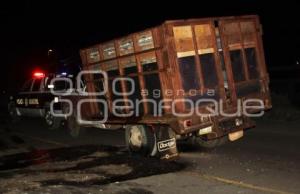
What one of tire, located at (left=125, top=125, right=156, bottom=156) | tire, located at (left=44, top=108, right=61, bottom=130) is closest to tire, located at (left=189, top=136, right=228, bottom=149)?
tire, located at (left=125, top=125, right=156, bottom=156)

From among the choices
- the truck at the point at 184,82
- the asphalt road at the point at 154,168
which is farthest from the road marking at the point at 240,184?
the truck at the point at 184,82

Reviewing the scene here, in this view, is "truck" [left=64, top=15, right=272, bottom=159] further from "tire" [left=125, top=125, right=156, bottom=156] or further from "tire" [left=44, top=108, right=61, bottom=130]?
"tire" [left=44, top=108, right=61, bottom=130]

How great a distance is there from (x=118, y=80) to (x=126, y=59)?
637mm

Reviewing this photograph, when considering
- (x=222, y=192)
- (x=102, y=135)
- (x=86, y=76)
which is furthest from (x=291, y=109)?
(x=222, y=192)

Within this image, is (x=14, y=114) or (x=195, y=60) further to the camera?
(x=14, y=114)

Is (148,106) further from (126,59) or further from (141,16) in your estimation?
(141,16)

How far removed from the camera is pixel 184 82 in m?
Answer: 10.0

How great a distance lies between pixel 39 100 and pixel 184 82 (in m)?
9.41

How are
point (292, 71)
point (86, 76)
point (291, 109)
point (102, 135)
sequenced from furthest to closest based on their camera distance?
point (292, 71)
point (291, 109)
point (102, 135)
point (86, 76)

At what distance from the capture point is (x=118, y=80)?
11.7 metres

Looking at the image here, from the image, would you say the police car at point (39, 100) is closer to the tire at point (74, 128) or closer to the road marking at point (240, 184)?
the tire at point (74, 128)

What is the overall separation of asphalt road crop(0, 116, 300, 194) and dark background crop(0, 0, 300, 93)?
3001cm

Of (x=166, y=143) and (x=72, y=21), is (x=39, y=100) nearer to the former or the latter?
(x=166, y=143)

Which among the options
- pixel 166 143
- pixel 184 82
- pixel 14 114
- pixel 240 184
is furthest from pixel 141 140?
pixel 14 114
